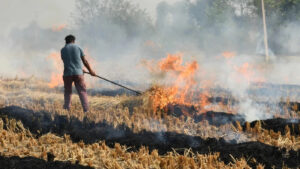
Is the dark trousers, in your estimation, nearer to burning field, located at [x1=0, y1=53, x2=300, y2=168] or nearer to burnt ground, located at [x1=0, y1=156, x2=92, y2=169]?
burning field, located at [x1=0, y1=53, x2=300, y2=168]

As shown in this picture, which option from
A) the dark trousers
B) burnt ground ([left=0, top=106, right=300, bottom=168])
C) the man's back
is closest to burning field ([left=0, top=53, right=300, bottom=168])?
burnt ground ([left=0, top=106, right=300, bottom=168])

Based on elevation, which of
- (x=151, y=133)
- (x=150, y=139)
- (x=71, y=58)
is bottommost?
(x=150, y=139)

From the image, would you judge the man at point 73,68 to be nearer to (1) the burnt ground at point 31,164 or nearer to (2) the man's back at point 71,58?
(2) the man's back at point 71,58

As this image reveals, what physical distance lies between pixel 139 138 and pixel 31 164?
6.84 ft

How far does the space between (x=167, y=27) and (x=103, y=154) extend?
32.5 metres

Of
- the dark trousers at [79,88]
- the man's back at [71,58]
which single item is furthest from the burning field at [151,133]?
the man's back at [71,58]

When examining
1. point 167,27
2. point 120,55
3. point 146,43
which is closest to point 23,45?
point 120,55

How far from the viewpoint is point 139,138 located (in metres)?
5.82

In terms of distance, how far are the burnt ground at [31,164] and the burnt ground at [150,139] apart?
120cm

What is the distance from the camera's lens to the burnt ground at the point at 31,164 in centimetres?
430

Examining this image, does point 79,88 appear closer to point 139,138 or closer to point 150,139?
point 139,138

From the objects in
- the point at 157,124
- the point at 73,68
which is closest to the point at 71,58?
the point at 73,68

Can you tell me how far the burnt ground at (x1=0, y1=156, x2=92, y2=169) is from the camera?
4305 mm

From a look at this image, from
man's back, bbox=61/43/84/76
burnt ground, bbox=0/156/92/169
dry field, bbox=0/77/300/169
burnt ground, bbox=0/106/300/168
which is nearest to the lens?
burnt ground, bbox=0/156/92/169
